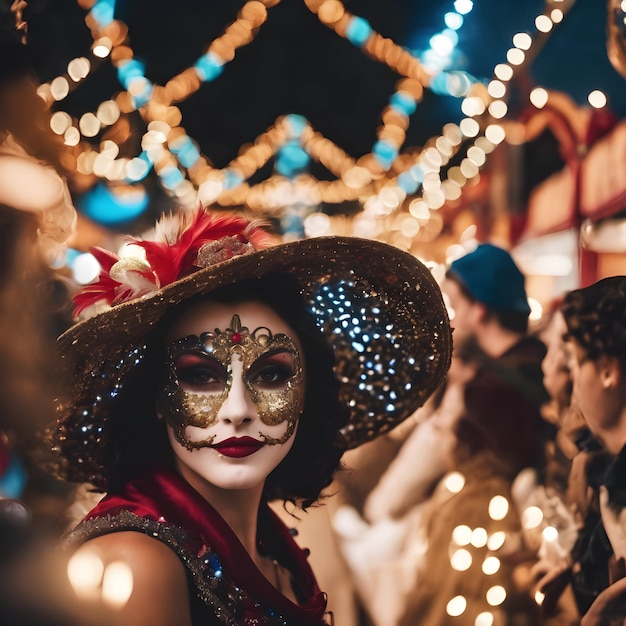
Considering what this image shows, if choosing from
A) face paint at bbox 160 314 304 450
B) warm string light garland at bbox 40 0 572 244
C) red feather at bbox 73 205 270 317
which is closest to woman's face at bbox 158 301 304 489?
face paint at bbox 160 314 304 450

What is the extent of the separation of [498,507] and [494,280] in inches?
31.5

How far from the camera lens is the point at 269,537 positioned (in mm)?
2000

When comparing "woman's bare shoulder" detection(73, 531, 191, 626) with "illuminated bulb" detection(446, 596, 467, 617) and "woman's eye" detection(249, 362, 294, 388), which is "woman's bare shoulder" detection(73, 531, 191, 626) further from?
"illuminated bulb" detection(446, 596, 467, 617)

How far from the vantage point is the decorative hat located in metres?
1.68

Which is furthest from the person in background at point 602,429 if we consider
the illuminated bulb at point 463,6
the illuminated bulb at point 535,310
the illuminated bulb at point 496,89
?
the illuminated bulb at point 463,6

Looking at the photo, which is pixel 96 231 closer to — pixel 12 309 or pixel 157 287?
pixel 12 309

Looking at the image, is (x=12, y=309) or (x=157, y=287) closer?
(x=157, y=287)

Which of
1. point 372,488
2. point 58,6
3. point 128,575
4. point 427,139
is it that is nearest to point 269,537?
point 128,575

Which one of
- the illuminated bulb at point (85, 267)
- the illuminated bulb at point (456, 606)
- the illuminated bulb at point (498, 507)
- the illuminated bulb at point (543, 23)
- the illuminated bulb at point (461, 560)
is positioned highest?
the illuminated bulb at point (543, 23)

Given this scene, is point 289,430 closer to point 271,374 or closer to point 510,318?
point 271,374

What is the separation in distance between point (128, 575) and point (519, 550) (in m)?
1.73

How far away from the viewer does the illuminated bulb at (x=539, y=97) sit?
2832 millimetres

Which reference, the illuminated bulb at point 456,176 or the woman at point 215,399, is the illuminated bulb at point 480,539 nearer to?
the woman at point 215,399

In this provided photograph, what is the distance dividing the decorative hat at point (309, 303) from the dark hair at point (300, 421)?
0.03m
